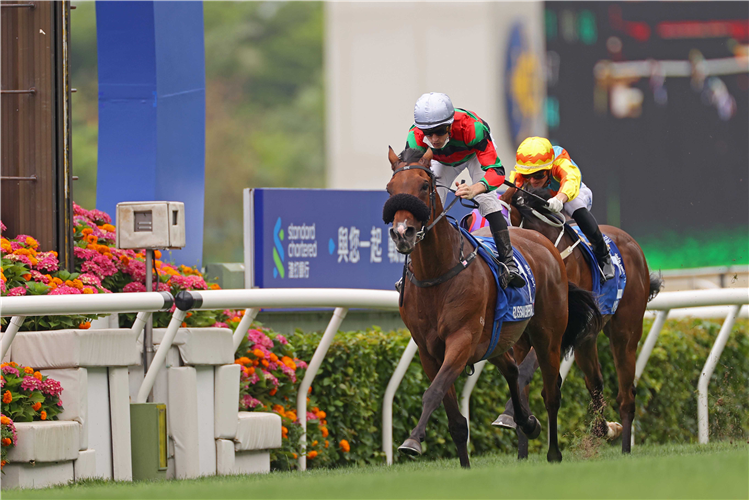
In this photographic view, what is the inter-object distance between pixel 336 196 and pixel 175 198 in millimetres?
1149

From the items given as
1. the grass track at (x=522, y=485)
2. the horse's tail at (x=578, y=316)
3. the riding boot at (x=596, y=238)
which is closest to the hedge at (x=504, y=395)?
the horse's tail at (x=578, y=316)

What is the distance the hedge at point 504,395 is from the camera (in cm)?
717

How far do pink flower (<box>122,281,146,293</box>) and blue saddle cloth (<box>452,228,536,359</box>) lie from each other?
209 centimetres

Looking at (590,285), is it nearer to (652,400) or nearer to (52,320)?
(652,400)

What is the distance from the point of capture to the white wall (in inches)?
593

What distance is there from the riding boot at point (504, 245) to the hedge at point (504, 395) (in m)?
1.38

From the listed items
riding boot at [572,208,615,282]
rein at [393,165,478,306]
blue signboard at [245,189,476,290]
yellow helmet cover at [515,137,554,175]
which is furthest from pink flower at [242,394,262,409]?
riding boot at [572,208,615,282]

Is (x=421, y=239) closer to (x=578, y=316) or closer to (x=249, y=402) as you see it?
(x=578, y=316)

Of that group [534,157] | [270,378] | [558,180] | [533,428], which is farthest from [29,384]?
[558,180]

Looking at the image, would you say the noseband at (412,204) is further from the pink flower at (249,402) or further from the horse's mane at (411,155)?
the pink flower at (249,402)

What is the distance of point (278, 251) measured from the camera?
769 centimetres

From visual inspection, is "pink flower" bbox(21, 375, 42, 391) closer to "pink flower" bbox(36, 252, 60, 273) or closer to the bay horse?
"pink flower" bbox(36, 252, 60, 273)

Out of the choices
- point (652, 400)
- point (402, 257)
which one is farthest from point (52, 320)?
point (652, 400)

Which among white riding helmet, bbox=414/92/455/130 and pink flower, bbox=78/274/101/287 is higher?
white riding helmet, bbox=414/92/455/130
